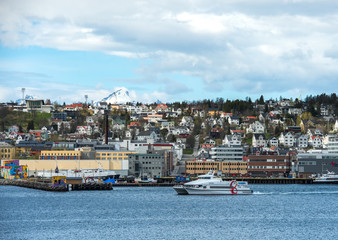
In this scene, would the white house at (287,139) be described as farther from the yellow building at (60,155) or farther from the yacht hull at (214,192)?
the yacht hull at (214,192)

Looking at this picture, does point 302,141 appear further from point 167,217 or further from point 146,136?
point 167,217

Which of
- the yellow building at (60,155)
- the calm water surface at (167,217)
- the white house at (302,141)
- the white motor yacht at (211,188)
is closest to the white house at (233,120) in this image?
the white house at (302,141)

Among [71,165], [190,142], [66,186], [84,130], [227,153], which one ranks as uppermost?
[84,130]

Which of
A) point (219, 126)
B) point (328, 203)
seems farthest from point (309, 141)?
point (328, 203)

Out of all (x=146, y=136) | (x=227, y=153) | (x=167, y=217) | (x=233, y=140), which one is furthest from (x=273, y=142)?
(x=167, y=217)

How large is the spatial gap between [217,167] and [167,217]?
7672cm

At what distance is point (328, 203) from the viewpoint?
76438 mm

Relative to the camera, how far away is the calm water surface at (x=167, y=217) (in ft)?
166

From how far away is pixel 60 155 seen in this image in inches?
5354

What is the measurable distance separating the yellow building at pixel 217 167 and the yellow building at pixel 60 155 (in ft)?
76.9

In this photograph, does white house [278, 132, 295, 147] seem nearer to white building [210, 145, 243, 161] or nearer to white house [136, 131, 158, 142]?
white building [210, 145, 243, 161]

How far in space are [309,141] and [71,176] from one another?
77637 millimetres

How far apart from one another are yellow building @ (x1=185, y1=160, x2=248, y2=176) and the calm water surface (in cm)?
4878

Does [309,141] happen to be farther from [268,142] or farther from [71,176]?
[71,176]
